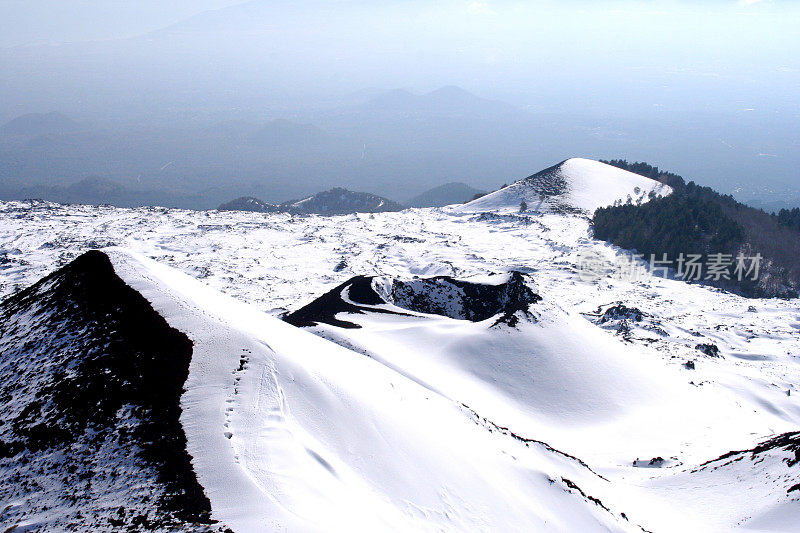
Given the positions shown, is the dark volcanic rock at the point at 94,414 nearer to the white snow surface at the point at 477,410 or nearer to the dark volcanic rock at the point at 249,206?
the white snow surface at the point at 477,410

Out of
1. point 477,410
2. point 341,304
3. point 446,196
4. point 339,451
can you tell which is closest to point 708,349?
point 477,410

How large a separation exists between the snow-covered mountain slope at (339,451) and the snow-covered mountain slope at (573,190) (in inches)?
2563

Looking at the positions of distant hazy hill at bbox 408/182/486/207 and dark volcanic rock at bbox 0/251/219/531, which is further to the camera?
distant hazy hill at bbox 408/182/486/207

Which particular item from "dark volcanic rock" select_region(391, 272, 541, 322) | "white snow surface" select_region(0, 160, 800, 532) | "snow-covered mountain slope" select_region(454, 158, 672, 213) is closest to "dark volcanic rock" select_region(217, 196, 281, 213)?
"snow-covered mountain slope" select_region(454, 158, 672, 213)

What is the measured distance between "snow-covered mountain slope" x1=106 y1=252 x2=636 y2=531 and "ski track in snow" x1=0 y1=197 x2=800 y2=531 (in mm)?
56

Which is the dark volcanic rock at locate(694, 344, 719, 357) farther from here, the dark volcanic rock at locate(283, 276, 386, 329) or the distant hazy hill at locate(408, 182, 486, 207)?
the distant hazy hill at locate(408, 182, 486, 207)

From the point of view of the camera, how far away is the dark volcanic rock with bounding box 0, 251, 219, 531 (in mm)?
7762

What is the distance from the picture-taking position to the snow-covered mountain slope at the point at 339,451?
27.1 ft

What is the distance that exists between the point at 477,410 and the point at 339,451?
830 centimetres

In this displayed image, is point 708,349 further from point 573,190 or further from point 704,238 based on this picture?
point 573,190

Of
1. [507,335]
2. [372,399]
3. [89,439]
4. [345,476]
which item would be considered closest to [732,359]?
[507,335]

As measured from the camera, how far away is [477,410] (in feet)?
56.2

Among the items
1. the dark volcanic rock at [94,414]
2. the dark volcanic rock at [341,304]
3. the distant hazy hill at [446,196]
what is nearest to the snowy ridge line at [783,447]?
the dark volcanic rock at [341,304]

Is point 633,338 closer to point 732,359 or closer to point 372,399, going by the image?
point 732,359
